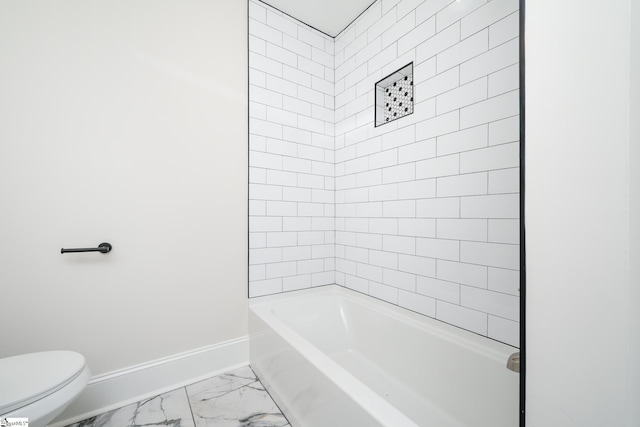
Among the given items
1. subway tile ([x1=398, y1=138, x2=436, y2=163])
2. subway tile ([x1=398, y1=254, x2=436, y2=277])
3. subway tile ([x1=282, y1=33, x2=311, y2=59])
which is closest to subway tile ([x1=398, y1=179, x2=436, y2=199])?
subway tile ([x1=398, y1=138, x2=436, y2=163])

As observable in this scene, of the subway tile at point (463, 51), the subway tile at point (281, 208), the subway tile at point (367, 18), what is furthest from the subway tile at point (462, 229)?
the subway tile at point (367, 18)

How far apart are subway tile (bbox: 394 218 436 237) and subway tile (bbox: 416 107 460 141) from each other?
492mm

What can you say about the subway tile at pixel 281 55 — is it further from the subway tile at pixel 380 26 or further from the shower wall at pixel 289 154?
the subway tile at pixel 380 26

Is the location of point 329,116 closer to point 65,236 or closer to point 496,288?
point 496,288

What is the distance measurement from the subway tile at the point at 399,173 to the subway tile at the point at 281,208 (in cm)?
72

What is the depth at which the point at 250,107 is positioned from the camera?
191 cm

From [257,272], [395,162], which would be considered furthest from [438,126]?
[257,272]

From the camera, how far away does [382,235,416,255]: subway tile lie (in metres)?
1.66

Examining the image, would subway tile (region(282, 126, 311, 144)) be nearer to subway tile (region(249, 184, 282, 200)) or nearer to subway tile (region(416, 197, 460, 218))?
subway tile (region(249, 184, 282, 200))

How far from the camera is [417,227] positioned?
5.32ft

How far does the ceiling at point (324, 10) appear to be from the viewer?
1.94 m

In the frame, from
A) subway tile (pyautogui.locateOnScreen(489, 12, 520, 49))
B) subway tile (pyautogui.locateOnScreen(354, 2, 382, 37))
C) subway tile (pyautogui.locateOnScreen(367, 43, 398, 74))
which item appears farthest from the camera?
subway tile (pyautogui.locateOnScreen(354, 2, 382, 37))

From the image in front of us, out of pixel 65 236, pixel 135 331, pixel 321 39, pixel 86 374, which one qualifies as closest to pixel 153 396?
pixel 135 331

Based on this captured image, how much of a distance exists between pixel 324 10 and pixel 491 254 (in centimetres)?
204
